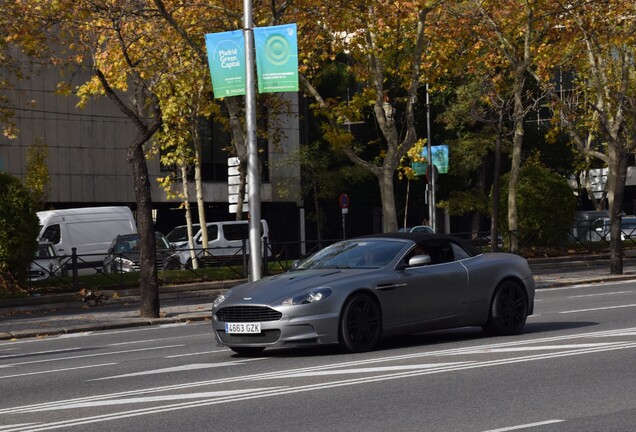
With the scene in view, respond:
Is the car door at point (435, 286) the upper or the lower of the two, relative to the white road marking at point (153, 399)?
upper

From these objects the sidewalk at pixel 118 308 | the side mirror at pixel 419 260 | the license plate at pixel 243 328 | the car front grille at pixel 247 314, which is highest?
the side mirror at pixel 419 260

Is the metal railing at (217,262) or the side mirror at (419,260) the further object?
the metal railing at (217,262)

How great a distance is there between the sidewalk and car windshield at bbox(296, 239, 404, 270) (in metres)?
8.57

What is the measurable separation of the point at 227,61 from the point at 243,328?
1294 centimetres

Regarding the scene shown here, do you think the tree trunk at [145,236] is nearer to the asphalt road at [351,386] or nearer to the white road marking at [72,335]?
the white road marking at [72,335]

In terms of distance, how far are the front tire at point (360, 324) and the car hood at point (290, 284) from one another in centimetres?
24

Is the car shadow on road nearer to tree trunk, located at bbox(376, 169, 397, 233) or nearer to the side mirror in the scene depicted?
the side mirror

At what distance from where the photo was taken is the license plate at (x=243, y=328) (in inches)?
578

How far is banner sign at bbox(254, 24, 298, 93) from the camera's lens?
2564 cm

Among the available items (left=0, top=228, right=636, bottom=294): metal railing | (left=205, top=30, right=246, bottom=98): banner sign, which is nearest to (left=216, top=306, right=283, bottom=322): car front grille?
(left=205, top=30, right=246, bottom=98): banner sign

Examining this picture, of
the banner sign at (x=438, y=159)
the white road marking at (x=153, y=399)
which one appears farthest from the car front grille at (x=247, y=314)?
the banner sign at (x=438, y=159)

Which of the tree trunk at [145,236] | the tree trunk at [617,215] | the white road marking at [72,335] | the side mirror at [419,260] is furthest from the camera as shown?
the tree trunk at [617,215]

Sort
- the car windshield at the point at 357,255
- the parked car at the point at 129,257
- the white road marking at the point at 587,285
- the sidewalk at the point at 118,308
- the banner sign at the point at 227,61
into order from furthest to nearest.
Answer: the parked car at the point at 129,257, the white road marking at the point at 587,285, the banner sign at the point at 227,61, the sidewalk at the point at 118,308, the car windshield at the point at 357,255

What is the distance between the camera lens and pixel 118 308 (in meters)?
29.8
